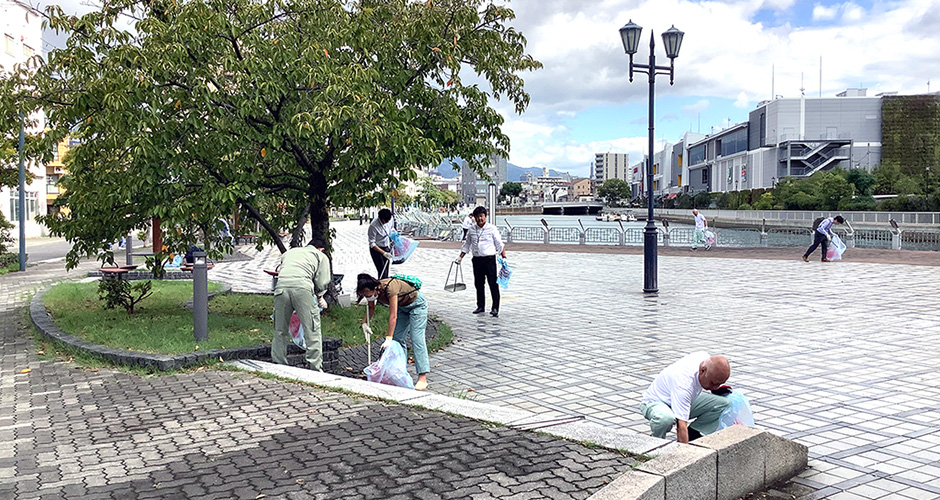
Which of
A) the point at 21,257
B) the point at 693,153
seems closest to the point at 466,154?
the point at 21,257

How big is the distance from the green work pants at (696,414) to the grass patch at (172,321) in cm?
455

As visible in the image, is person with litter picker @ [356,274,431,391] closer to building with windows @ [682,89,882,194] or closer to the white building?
the white building

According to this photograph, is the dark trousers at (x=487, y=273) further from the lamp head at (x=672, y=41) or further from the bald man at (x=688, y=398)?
the bald man at (x=688, y=398)

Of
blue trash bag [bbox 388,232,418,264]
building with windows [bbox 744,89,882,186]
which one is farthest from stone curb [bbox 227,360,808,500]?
building with windows [bbox 744,89,882,186]

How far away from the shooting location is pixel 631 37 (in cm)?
1461

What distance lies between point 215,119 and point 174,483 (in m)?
4.97

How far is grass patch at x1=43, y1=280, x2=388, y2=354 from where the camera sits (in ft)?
26.5

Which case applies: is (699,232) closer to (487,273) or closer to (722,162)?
(487,273)

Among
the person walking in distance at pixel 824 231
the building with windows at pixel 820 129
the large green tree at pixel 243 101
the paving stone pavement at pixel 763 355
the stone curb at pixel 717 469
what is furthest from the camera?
the building with windows at pixel 820 129

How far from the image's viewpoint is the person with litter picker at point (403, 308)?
6.42 m

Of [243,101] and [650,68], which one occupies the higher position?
[650,68]

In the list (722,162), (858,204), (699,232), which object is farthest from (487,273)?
(722,162)

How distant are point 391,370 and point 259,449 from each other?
1.92m

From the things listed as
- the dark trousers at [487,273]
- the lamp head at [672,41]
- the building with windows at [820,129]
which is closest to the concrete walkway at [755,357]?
the dark trousers at [487,273]
